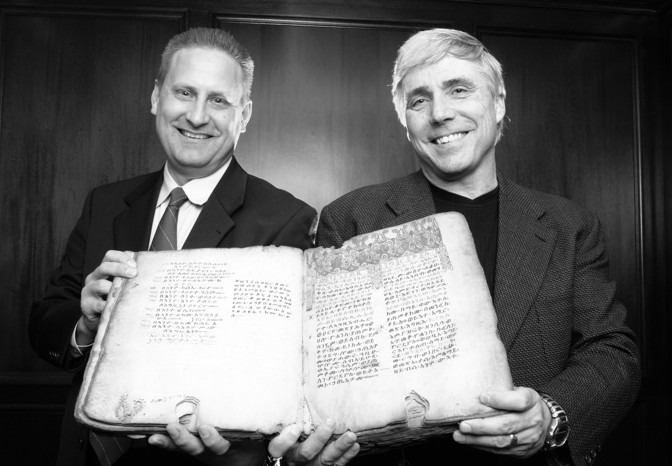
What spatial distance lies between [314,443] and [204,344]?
0.26m

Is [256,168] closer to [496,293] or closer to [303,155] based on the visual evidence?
[303,155]

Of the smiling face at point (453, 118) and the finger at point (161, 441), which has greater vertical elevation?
the smiling face at point (453, 118)

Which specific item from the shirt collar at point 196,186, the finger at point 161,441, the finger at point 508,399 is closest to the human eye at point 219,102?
the shirt collar at point 196,186

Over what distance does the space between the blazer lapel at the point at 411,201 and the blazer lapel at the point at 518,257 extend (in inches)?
7.3

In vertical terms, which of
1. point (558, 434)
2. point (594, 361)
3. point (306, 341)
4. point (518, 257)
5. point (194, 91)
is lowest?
point (558, 434)

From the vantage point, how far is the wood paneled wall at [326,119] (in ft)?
9.74

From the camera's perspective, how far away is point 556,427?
1.24 meters

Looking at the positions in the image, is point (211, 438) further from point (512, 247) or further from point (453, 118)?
point (453, 118)

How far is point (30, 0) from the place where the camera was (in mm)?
3039

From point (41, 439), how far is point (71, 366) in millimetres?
1810

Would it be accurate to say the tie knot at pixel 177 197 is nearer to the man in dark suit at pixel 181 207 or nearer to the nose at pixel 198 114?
the man in dark suit at pixel 181 207

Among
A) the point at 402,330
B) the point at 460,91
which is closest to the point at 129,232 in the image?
the point at 402,330

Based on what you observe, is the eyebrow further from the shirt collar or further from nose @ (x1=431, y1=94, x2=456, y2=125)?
nose @ (x1=431, y1=94, x2=456, y2=125)

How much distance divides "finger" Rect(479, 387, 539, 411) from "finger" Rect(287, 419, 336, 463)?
263 millimetres
